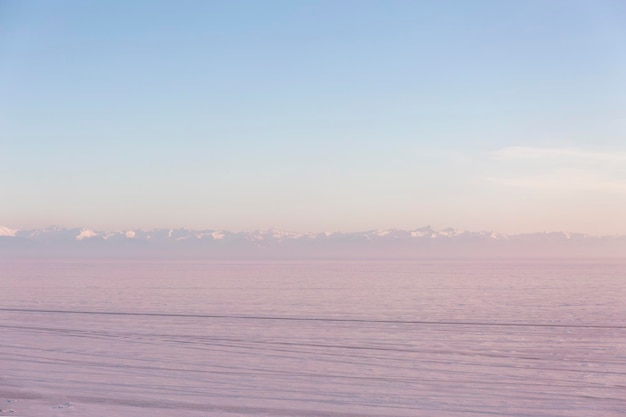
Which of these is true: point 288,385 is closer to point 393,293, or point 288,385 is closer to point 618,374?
point 618,374

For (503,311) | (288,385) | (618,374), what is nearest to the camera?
(288,385)

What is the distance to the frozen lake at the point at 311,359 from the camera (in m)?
8.50

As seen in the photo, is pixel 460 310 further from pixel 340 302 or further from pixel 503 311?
pixel 340 302

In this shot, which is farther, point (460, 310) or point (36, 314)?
point (460, 310)

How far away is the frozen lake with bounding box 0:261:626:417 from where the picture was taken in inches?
335

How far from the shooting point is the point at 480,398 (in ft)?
29.1

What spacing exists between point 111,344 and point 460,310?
33.1 feet

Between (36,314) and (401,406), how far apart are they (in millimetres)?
12671

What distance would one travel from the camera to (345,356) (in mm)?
11797

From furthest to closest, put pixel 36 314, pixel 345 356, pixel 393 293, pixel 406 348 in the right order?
pixel 393 293, pixel 36 314, pixel 406 348, pixel 345 356

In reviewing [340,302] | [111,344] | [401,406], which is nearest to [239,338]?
[111,344]

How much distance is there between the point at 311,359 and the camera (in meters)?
11.4

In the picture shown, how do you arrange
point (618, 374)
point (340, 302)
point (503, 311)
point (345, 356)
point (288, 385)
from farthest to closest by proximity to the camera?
point (340, 302) < point (503, 311) < point (345, 356) < point (618, 374) < point (288, 385)

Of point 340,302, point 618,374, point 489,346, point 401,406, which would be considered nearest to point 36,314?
point 340,302
